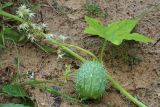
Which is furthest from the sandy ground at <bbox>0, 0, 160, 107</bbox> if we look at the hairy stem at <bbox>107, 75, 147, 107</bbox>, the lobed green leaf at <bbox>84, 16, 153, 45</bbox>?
the lobed green leaf at <bbox>84, 16, 153, 45</bbox>

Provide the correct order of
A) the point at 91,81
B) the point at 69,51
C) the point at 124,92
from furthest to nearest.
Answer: the point at 69,51 → the point at 124,92 → the point at 91,81

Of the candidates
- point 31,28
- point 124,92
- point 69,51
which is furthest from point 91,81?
point 31,28

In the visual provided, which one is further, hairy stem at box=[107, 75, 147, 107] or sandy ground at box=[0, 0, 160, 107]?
sandy ground at box=[0, 0, 160, 107]

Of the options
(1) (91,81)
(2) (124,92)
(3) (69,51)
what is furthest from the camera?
(3) (69,51)

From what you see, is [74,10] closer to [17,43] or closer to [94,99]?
[17,43]

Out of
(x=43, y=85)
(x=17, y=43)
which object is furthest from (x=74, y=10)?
(x=43, y=85)

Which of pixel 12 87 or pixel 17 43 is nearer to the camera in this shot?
pixel 12 87

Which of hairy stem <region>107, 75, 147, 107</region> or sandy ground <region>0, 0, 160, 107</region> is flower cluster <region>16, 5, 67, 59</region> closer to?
sandy ground <region>0, 0, 160, 107</region>

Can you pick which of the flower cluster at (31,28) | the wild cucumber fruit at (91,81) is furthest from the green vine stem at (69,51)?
the wild cucumber fruit at (91,81)

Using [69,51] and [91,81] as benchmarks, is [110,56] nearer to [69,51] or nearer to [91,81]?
[69,51]
